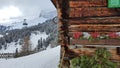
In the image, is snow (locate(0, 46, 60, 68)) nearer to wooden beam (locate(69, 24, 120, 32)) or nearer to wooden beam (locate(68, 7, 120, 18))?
wooden beam (locate(69, 24, 120, 32))

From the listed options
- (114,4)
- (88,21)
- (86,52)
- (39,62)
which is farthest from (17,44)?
(114,4)

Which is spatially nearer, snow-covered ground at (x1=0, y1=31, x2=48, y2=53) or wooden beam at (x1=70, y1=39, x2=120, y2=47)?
wooden beam at (x1=70, y1=39, x2=120, y2=47)

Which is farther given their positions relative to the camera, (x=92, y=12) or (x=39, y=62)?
(x=39, y=62)

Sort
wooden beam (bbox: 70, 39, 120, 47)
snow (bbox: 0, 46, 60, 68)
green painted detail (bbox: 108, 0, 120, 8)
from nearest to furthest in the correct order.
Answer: green painted detail (bbox: 108, 0, 120, 8) → wooden beam (bbox: 70, 39, 120, 47) → snow (bbox: 0, 46, 60, 68)

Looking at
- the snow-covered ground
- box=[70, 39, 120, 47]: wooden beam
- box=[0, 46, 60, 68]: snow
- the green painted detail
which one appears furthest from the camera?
the snow-covered ground

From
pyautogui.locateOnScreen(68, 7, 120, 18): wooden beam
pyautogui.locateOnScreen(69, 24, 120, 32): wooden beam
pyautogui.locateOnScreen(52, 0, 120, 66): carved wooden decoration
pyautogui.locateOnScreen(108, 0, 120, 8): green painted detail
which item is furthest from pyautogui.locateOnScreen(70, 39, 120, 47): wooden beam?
pyautogui.locateOnScreen(108, 0, 120, 8): green painted detail

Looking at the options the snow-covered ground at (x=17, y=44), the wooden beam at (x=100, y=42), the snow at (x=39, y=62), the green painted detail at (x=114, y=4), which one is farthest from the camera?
the snow-covered ground at (x=17, y=44)

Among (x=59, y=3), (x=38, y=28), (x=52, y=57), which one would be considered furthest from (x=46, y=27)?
(x=59, y=3)

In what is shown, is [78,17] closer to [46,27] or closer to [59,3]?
[59,3]

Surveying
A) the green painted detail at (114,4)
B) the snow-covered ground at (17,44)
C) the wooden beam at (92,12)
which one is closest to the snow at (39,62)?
the wooden beam at (92,12)

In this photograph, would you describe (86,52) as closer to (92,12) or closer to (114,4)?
(92,12)

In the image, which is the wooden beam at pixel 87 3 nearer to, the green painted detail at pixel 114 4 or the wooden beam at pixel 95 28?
the green painted detail at pixel 114 4

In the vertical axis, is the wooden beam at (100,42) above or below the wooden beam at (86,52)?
above

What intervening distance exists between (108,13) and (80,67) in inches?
86.3
